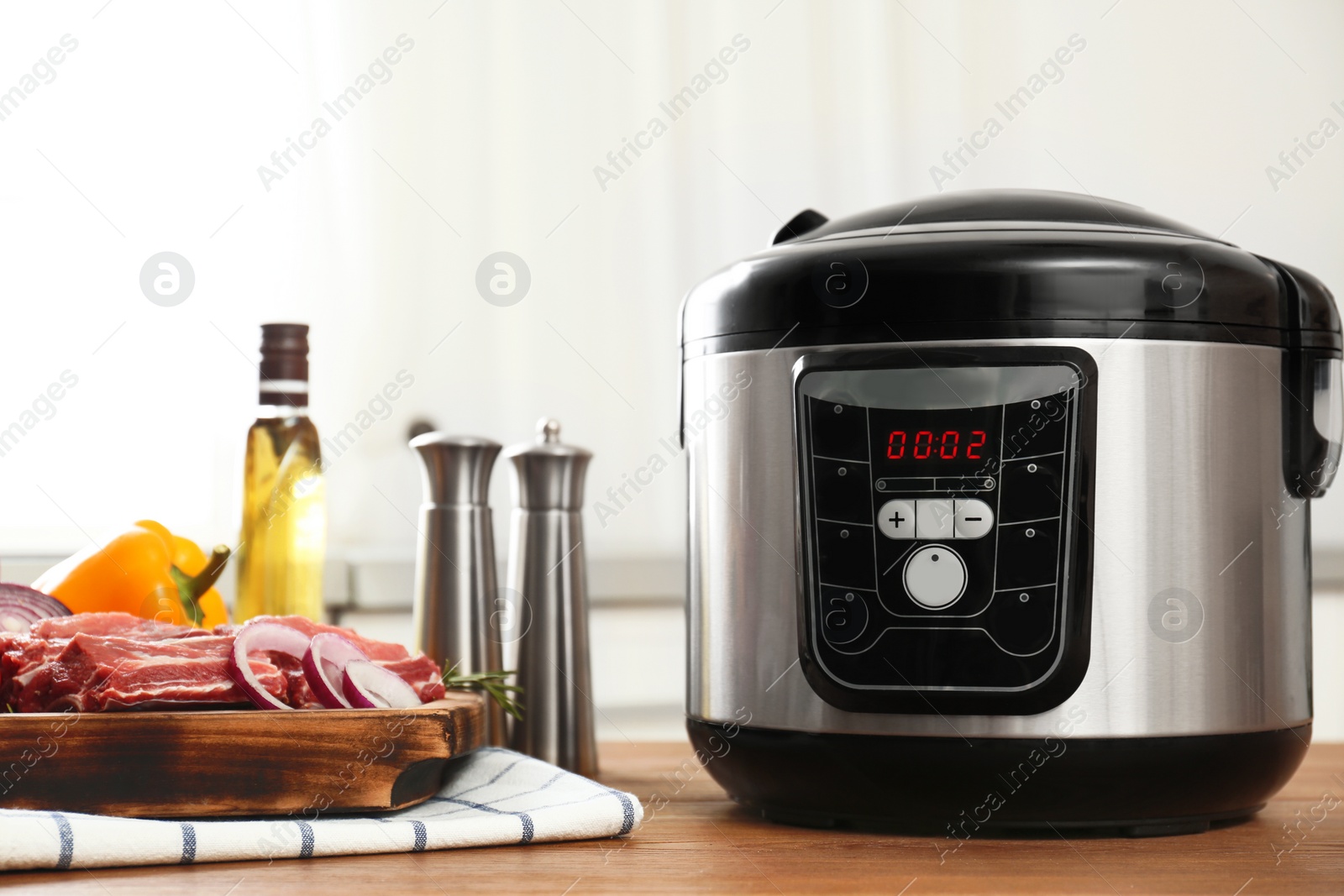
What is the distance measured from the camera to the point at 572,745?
90 centimetres

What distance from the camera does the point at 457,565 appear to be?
35.6 inches

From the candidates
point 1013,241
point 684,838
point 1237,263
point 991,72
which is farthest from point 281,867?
point 991,72

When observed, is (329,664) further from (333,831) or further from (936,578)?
(936,578)

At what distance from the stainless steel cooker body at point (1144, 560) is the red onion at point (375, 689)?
193 mm

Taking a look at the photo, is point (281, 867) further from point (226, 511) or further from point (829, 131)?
point (829, 131)

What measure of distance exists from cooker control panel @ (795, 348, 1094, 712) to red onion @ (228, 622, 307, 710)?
0.32m

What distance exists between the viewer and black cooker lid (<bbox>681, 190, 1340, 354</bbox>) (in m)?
0.62

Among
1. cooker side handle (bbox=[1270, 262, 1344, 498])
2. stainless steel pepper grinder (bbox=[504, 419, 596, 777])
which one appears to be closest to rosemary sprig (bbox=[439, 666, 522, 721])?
stainless steel pepper grinder (bbox=[504, 419, 596, 777])

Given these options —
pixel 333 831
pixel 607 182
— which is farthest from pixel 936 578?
pixel 607 182

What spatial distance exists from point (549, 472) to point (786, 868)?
42cm

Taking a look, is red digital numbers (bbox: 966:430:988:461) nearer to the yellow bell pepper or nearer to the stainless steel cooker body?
the stainless steel cooker body

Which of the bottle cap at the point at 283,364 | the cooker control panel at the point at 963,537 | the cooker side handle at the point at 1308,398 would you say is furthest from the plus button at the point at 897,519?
the bottle cap at the point at 283,364

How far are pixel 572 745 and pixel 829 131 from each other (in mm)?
853

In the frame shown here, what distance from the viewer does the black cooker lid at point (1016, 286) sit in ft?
2.02
